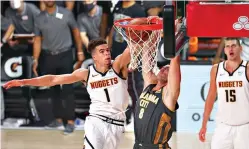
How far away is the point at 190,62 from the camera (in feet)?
38.2

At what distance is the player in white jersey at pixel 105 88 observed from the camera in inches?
306

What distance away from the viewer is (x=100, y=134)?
7668 millimetres

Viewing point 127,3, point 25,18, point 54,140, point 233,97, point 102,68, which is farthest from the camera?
point 25,18

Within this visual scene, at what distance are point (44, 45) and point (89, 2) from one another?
3.72 ft

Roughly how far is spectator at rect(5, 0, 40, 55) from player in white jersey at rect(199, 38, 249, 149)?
16.5 feet

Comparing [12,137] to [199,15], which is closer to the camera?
[199,15]

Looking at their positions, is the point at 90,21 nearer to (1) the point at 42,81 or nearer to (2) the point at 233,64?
(1) the point at 42,81

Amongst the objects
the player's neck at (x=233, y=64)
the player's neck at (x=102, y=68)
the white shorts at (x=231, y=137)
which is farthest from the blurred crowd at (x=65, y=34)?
A: the white shorts at (x=231, y=137)

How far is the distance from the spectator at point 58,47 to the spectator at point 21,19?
0.20 m

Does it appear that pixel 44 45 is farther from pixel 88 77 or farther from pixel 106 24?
pixel 88 77

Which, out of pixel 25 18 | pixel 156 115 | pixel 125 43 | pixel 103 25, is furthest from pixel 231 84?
pixel 25 18

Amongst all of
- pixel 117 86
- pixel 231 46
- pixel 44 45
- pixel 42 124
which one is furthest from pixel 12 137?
pixel 231 46

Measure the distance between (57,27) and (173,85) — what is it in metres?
5.61

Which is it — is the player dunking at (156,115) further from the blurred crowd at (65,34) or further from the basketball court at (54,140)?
the blurred crowd at (65,34)
